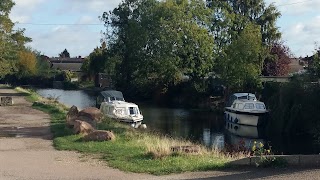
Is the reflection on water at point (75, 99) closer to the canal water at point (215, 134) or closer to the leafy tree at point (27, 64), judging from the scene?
the canal water at point (215, 134)

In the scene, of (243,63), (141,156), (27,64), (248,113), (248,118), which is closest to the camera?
(141,156)

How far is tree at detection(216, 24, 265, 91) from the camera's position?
57.6m

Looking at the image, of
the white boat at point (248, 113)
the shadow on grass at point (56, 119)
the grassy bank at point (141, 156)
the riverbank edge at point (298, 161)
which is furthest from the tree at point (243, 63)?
the riverbank edge at point (298, 161)

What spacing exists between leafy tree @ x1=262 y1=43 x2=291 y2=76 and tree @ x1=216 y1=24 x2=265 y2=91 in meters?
13.5

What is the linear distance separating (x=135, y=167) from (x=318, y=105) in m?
26.1

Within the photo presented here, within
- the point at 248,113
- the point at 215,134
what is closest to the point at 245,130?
the point at 248,113

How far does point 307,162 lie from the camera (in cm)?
1420

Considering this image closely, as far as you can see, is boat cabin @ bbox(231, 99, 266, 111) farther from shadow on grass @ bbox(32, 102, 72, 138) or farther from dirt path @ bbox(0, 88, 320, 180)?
dirt path @ bbox(0, 88, 320, 180)

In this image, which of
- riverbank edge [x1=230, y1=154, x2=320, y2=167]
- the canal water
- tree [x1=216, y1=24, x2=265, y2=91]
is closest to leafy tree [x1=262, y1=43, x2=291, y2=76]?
tree [x1=216, y1=24, x2=265, y2=91]

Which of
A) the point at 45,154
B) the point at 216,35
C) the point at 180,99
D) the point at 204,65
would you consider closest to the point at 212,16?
the point at 216,35

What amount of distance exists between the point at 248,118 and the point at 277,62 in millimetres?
34144

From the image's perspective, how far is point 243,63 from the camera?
2302 inches

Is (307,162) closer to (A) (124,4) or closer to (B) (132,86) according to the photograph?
(B) (132,86)

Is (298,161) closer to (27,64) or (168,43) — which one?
(168,43)
